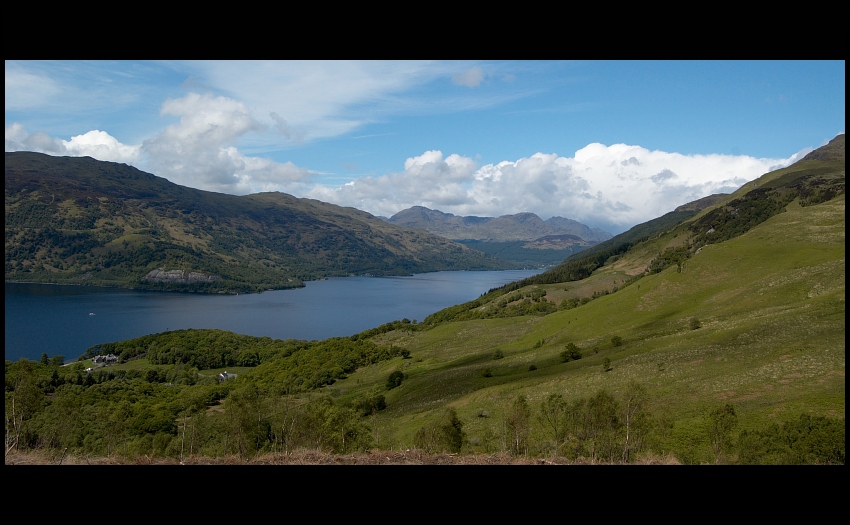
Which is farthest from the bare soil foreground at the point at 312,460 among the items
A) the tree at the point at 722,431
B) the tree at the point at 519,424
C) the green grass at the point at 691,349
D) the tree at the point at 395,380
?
the tree at the point at 395,380

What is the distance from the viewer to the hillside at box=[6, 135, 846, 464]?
67.1ft

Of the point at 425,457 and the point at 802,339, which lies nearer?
the point at 425,457

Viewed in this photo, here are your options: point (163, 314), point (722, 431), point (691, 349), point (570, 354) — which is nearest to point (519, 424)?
point (722, 431)

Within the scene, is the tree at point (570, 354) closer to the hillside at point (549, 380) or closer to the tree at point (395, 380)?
the hillside at point (549, 380)

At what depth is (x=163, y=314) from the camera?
142 m

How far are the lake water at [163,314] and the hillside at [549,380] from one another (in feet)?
65.0

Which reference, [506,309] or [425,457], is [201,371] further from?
[425,457]

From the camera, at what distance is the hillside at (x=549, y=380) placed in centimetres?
2045

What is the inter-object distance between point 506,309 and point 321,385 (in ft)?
161

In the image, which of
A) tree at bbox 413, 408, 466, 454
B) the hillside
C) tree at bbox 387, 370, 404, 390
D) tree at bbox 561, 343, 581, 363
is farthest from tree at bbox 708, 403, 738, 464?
tree at bbox 387, 370, 404, 390

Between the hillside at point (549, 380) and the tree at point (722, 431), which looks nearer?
the tree at point (722, 431)

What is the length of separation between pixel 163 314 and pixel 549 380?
13552 centimetres
